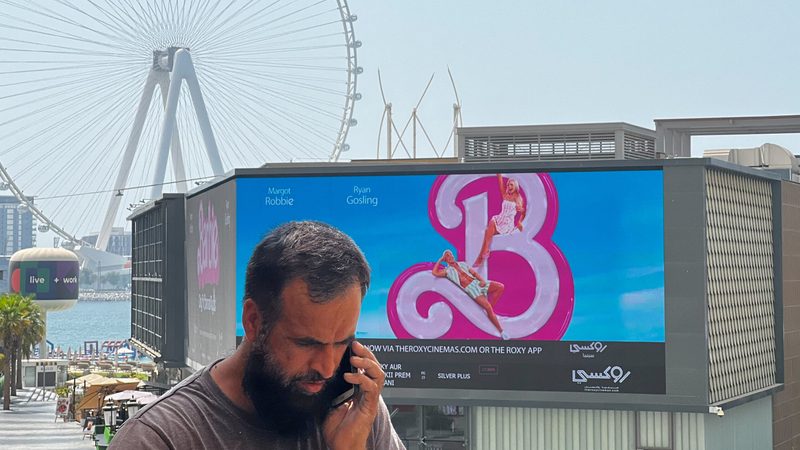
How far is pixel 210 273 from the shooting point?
111 ft

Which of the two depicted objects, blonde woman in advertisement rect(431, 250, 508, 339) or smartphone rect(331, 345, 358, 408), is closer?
smartphone rect(331, 345, 358, 408)

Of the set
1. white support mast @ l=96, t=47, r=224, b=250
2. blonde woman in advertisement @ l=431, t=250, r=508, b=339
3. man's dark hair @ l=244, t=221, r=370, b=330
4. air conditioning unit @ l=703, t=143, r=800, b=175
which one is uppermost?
white support mast @ l=96, t=47, r=224, b=250

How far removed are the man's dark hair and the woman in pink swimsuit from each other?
26.1 meters

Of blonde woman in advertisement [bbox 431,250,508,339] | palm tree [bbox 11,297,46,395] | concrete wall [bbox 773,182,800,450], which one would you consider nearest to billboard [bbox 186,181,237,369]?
blonde woman in advertisement [bbox 431,250,508,339]

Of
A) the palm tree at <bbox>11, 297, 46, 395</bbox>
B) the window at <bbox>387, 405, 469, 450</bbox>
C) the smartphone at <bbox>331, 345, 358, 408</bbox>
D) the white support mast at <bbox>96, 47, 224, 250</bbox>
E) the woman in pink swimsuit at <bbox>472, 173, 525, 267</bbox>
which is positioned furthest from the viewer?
the white support mast at <bbox>96, 47, 224, 250</bbox>

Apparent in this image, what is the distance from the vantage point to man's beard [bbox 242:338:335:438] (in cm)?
258

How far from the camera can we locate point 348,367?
8.96 feet

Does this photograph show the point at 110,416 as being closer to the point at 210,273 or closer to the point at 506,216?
the point at 210,273

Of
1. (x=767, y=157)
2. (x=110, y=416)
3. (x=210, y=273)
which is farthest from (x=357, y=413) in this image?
→ (x=767, y=157)

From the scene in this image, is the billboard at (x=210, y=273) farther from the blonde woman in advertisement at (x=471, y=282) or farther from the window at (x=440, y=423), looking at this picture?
the blonde woman in advertisement at (x=471, y=282)

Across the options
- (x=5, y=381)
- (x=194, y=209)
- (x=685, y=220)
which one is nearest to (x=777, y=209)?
(x=685, y=220)

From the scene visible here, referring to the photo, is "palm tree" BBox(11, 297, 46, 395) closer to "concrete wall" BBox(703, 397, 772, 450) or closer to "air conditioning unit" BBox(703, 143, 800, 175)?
"air conditioning unit" BBox(703, 143, 800, 175)

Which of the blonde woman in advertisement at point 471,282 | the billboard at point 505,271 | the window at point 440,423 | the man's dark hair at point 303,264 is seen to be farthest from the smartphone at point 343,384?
the window at point 440,423

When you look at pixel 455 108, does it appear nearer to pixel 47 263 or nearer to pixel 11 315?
pixel 11 315
